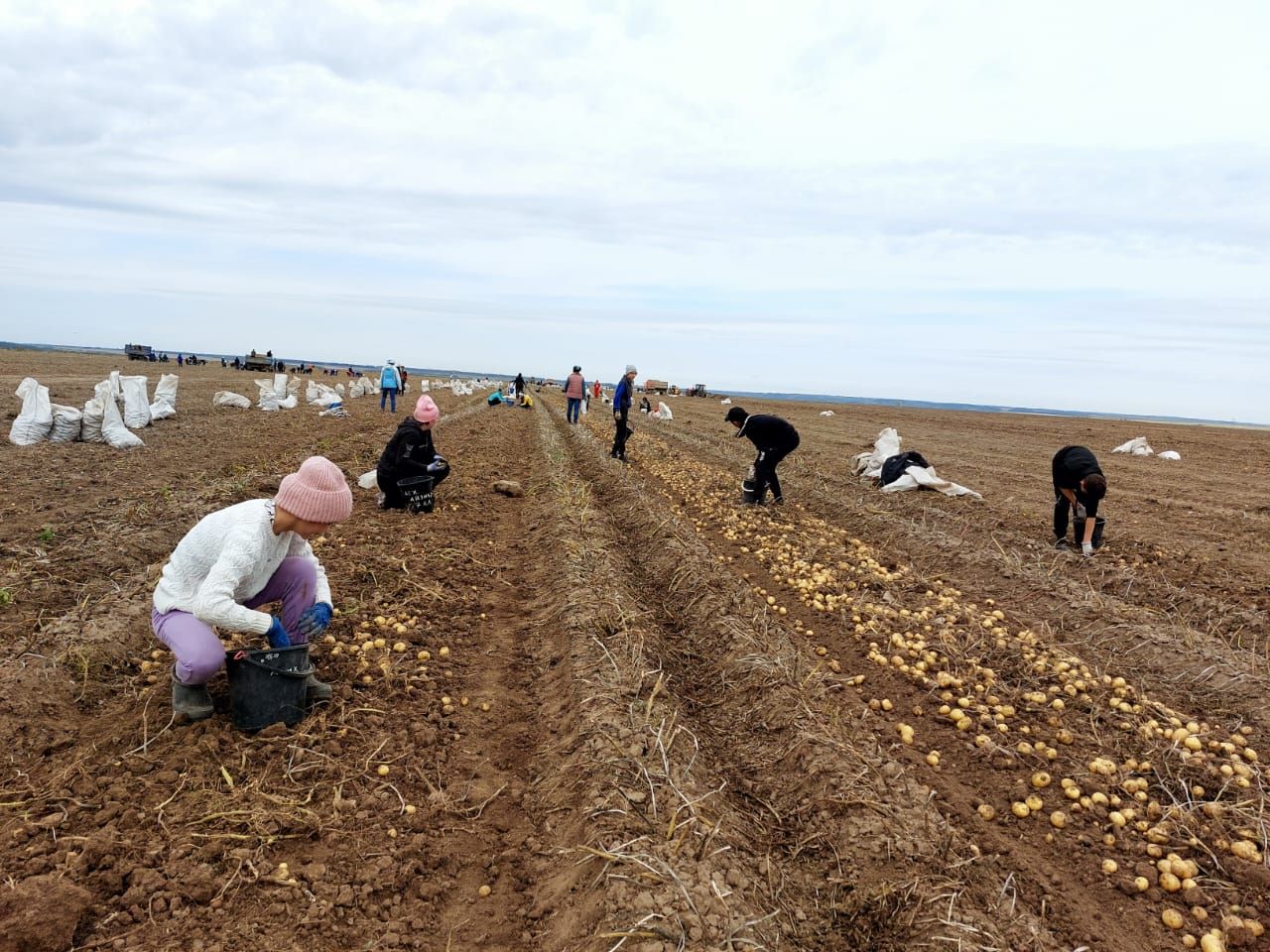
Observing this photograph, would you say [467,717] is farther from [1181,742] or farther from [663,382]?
[663,382]

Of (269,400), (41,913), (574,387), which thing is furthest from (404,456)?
(269,400)

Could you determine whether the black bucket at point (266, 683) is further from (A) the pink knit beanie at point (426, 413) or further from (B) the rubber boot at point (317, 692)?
(A) the pink knit beanie at point (426, 413)

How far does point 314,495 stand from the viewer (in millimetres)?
3600

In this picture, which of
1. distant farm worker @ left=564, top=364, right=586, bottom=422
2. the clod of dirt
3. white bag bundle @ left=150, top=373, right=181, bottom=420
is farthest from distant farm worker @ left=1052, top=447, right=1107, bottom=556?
white bag bundle @ left=150, top=373, right=181, bottom=420

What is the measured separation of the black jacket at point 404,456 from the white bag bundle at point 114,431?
25.9 feet

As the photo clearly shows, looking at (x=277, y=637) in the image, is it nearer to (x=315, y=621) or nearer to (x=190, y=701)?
(x=315, y=621)

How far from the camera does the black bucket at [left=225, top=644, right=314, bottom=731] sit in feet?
12.2

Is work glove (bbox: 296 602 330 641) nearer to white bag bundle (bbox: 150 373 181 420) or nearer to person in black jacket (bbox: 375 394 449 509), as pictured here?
person in black jacket (bbox: 375 394 449 509)

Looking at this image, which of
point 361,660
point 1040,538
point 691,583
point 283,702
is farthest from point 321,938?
point 1040,538

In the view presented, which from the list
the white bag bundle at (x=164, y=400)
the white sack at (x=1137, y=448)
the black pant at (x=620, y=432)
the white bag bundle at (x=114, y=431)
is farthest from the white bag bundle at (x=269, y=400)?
the white sack at (x=1137, y=448)

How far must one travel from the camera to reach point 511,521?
9.70 metres

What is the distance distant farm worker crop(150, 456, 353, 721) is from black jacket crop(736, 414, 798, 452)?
8029mm

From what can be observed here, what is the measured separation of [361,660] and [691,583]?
139 inches

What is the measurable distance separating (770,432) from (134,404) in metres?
15.2
